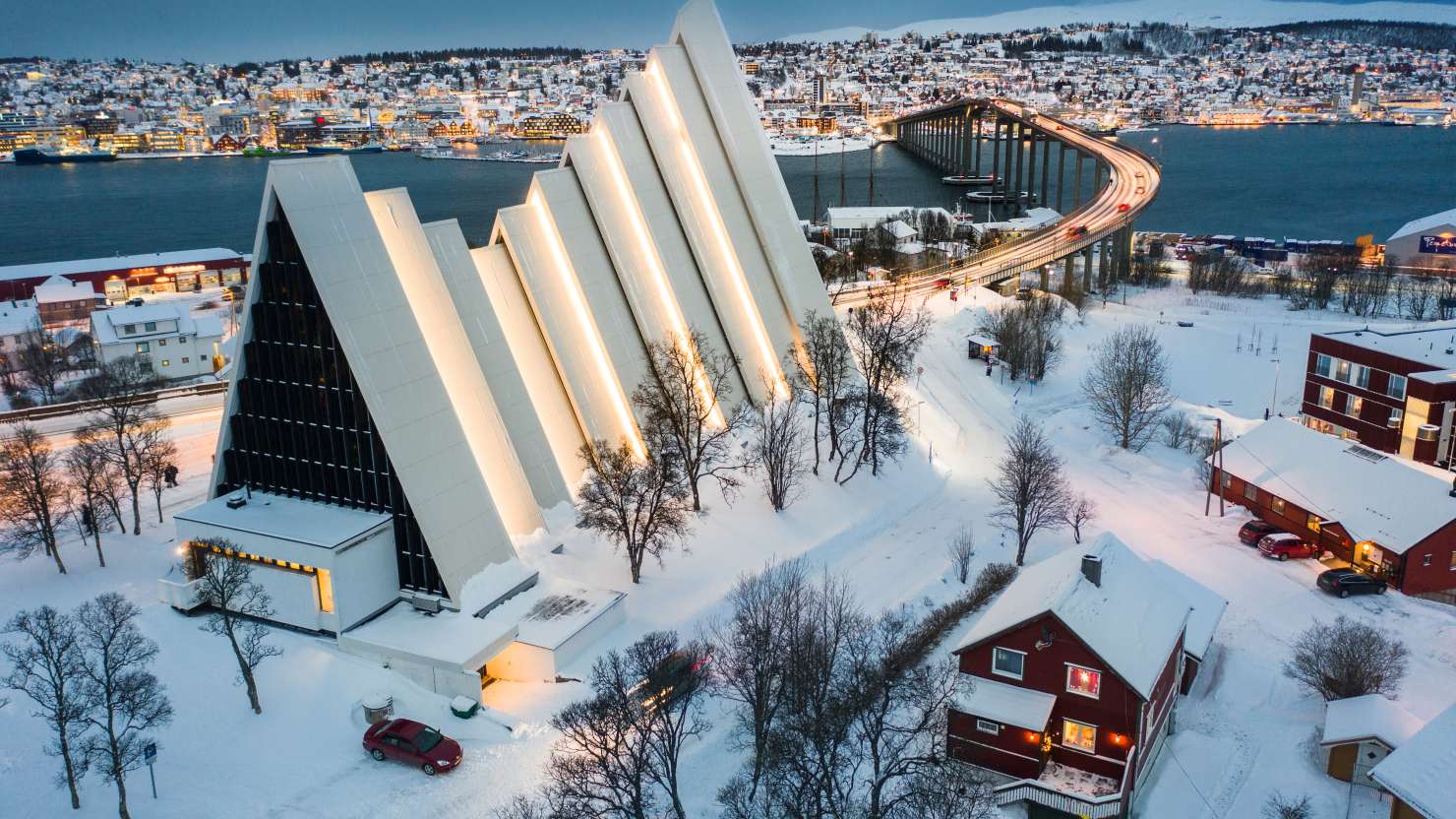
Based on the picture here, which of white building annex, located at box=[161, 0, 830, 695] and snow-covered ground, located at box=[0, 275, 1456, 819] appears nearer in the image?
snow-covered ground, located at box=[0, 275, 1456, 819]

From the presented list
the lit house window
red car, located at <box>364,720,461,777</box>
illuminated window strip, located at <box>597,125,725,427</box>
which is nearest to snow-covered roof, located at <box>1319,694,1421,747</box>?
the lit house window

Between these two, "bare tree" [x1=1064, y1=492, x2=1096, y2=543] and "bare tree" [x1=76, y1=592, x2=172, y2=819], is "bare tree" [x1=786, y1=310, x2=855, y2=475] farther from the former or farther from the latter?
"bare tree" [x1=76, y1=592, x2=172, y2=819]

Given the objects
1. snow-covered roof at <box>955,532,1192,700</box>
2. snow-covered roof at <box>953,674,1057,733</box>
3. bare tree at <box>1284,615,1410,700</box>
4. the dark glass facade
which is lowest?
bare tree at <box>1284,615,1410,700</box>

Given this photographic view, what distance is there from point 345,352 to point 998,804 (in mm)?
16966

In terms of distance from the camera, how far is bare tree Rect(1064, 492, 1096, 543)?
3169cm

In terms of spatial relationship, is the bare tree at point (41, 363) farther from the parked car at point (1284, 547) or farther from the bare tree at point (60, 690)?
the parked car at point (1284, 547)

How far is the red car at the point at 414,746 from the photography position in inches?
738

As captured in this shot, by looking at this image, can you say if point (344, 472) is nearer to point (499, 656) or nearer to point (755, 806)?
point (499, 656)

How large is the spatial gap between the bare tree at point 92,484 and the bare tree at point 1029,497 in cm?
2512

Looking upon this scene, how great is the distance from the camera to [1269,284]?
224 ft

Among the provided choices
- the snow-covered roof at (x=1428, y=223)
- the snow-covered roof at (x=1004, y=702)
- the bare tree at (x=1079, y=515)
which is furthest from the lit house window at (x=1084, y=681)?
the snow-covered roof at (x=1428, y=223)

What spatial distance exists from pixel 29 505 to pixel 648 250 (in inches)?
771

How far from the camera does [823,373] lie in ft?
117

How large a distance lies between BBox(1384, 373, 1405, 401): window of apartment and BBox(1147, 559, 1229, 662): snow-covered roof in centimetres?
1790
